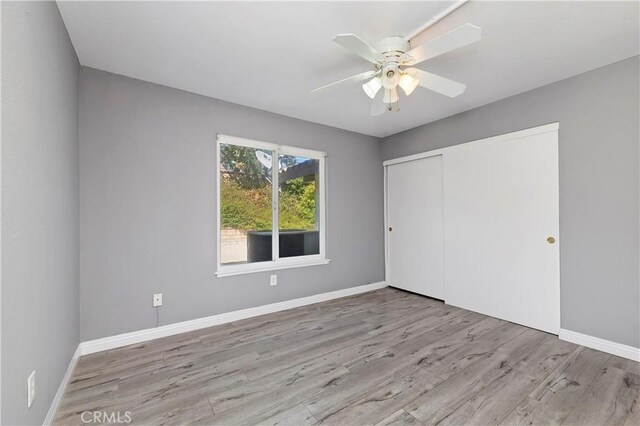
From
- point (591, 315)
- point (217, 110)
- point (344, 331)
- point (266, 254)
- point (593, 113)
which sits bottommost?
point (344, 331)

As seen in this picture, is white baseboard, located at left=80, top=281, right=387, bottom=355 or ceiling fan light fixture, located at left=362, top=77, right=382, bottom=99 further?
white baseboard, located at left=80, top=281, right=387, bottom=355

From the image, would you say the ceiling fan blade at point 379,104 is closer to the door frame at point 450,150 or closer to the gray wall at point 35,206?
the door frame at point 450,150

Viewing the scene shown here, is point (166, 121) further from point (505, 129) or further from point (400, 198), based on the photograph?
point (505, 129)

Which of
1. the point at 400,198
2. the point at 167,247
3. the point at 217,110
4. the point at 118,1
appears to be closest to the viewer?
the point at 118,1

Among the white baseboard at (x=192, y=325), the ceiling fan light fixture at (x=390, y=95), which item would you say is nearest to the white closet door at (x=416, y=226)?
the white baseboard at (x=192, y=325)

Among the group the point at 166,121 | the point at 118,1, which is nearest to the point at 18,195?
the point at 118,1

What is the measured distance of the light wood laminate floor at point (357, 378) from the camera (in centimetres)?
165

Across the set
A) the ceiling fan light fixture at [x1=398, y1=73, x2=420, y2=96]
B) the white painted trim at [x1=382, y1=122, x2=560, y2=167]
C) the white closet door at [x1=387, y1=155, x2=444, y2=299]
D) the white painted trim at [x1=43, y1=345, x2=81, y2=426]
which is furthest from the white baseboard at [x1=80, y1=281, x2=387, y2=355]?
the ceiling fan light fixture at [x1=398, y1=73, x2=420, y2=96]

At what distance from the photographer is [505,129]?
10.0 ft

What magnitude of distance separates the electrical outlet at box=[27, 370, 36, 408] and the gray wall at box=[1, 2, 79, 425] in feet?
0.14

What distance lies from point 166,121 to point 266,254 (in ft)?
5.88

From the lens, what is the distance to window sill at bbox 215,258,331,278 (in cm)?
305

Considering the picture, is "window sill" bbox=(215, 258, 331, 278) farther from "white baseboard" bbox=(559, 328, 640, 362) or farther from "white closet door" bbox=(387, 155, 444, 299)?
"white baseboard" bbox=(559, 328, 640, 362)

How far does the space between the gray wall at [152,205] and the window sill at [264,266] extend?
70mm
